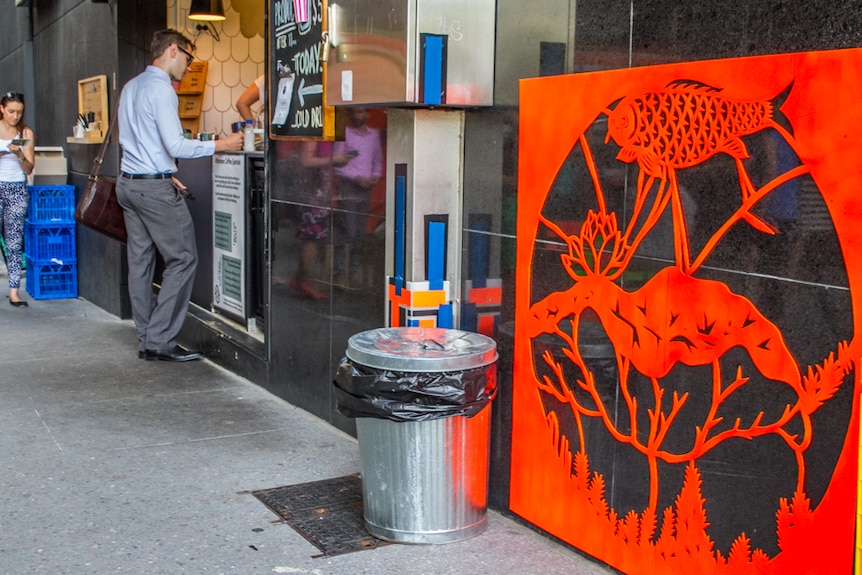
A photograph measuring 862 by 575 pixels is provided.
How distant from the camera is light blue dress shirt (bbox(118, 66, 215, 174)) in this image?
700cm

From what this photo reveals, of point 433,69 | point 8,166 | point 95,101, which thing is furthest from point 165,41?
point 433,69

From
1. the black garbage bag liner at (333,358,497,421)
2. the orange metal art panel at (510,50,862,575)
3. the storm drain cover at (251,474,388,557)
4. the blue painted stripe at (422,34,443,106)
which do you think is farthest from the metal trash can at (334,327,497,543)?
the blue painted stripe at (422,34,443,106)

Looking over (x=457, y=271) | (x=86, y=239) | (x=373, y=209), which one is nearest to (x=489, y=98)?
(x=457, y=271)

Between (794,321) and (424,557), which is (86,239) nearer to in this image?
(424,557)

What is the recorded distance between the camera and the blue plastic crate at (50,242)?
32.8 feet

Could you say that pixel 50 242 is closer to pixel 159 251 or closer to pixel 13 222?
pixel 13 222

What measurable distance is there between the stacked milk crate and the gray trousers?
9.51 ft

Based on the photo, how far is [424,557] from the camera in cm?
392

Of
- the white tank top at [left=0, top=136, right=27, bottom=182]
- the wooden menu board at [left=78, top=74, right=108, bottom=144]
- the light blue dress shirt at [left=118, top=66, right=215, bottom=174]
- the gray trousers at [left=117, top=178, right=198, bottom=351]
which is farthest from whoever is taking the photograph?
the white tank top at [left=0, top=136, right=27, bottom=182]

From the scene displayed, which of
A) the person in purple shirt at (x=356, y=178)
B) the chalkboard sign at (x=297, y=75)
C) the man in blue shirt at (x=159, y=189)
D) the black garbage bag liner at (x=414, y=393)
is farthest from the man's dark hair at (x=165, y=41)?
the black garbage bag liner at (x=414, y=393)

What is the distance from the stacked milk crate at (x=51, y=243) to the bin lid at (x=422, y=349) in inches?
263

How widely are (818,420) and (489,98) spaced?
6.28ft

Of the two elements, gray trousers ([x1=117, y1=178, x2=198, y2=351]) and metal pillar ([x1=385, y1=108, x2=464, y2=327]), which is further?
gray trousers ([x1=117, y1=178, x2=198, y2=351])

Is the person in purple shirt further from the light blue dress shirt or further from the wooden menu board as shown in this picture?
the wooden menu board
